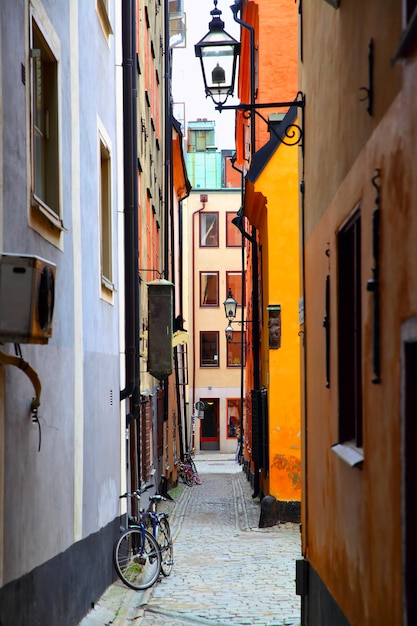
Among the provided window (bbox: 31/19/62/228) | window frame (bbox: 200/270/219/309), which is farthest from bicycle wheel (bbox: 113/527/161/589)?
window frame (bbox: 200/270/219/309)

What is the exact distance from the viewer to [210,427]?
45000 mm

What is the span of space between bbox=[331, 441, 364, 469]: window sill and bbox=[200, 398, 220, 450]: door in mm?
38299

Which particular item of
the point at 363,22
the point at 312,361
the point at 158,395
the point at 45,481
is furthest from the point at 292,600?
the point at 158,395

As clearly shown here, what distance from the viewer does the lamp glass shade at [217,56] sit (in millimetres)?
8672

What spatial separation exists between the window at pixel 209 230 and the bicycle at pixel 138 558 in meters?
33.5

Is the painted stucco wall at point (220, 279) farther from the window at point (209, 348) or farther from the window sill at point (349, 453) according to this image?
the window sill at point (349, 453)

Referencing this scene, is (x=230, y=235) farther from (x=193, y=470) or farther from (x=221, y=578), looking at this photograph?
(x=221, y=578)

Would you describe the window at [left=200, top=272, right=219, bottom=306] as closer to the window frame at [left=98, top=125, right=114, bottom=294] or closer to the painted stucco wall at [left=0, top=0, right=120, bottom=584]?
the painted stucco wall at [left=0, top=0, right=120, bottom=584]

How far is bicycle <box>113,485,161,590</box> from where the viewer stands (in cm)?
1070

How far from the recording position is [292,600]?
10.3 m

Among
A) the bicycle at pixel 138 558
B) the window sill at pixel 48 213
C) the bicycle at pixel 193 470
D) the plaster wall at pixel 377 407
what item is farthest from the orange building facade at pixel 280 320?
the plaster wall at pixel 377 407

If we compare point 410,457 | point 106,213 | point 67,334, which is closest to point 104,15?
point 106,213

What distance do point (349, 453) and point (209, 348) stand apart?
3925 cm

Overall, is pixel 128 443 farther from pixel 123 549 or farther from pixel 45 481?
pixel 45 481
